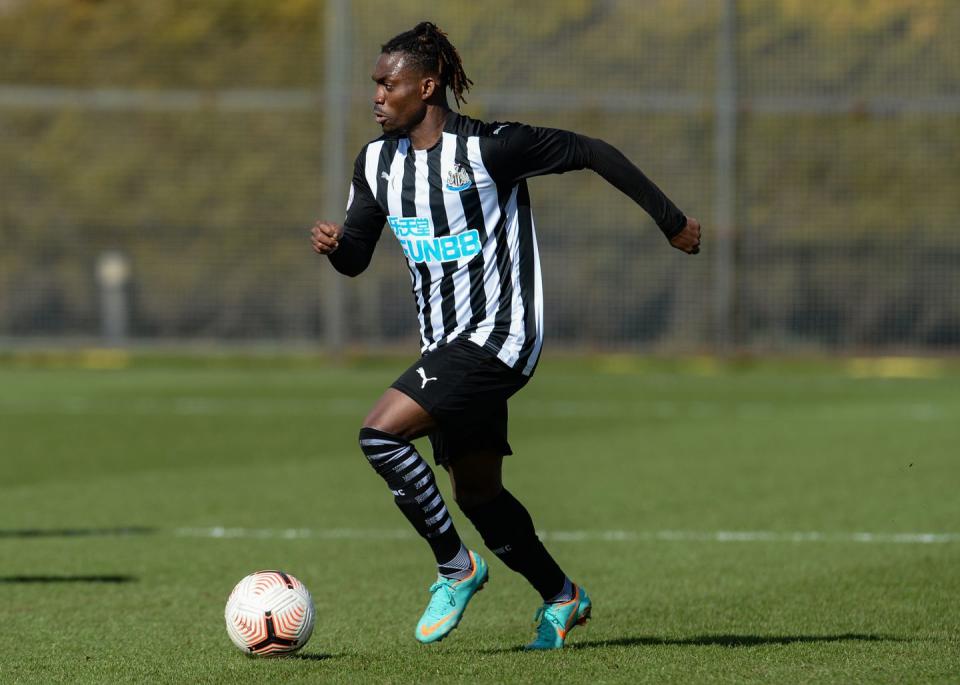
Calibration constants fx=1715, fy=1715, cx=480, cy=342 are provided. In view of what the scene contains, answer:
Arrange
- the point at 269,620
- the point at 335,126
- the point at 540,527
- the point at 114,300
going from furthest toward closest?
1. the point at 114,300
2. the point at 335,126
3. the point at 540,527
4. the point at 269,620

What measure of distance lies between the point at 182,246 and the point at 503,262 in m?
17.2

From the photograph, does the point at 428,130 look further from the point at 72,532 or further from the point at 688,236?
the point at 72,532

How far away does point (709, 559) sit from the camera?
808 cm

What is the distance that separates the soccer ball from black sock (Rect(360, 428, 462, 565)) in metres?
0.47

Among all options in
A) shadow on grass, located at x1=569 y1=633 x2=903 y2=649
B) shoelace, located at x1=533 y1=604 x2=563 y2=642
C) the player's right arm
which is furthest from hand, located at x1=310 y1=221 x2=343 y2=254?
shadow on grass, located at x1=569 y1=633 x2=903 y2=649

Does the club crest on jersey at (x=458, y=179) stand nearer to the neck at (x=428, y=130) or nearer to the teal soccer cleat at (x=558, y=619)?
the neck at (x=428, y=130)

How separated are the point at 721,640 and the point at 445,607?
1.01 meters

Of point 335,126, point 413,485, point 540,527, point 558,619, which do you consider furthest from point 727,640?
point 335,126

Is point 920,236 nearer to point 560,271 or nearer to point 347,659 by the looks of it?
point 560,271

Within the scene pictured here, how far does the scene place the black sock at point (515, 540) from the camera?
591 centimetres

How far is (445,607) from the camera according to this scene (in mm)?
5695

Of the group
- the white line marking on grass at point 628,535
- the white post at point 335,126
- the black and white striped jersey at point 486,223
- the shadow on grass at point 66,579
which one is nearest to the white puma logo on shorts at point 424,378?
the black and white striped jersey at point 486,223

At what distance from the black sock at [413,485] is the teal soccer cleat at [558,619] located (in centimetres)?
40

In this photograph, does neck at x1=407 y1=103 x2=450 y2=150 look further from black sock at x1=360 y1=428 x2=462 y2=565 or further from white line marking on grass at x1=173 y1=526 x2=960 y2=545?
white line marking on grass at x1=173 y1=526 x2=960 y2=545
